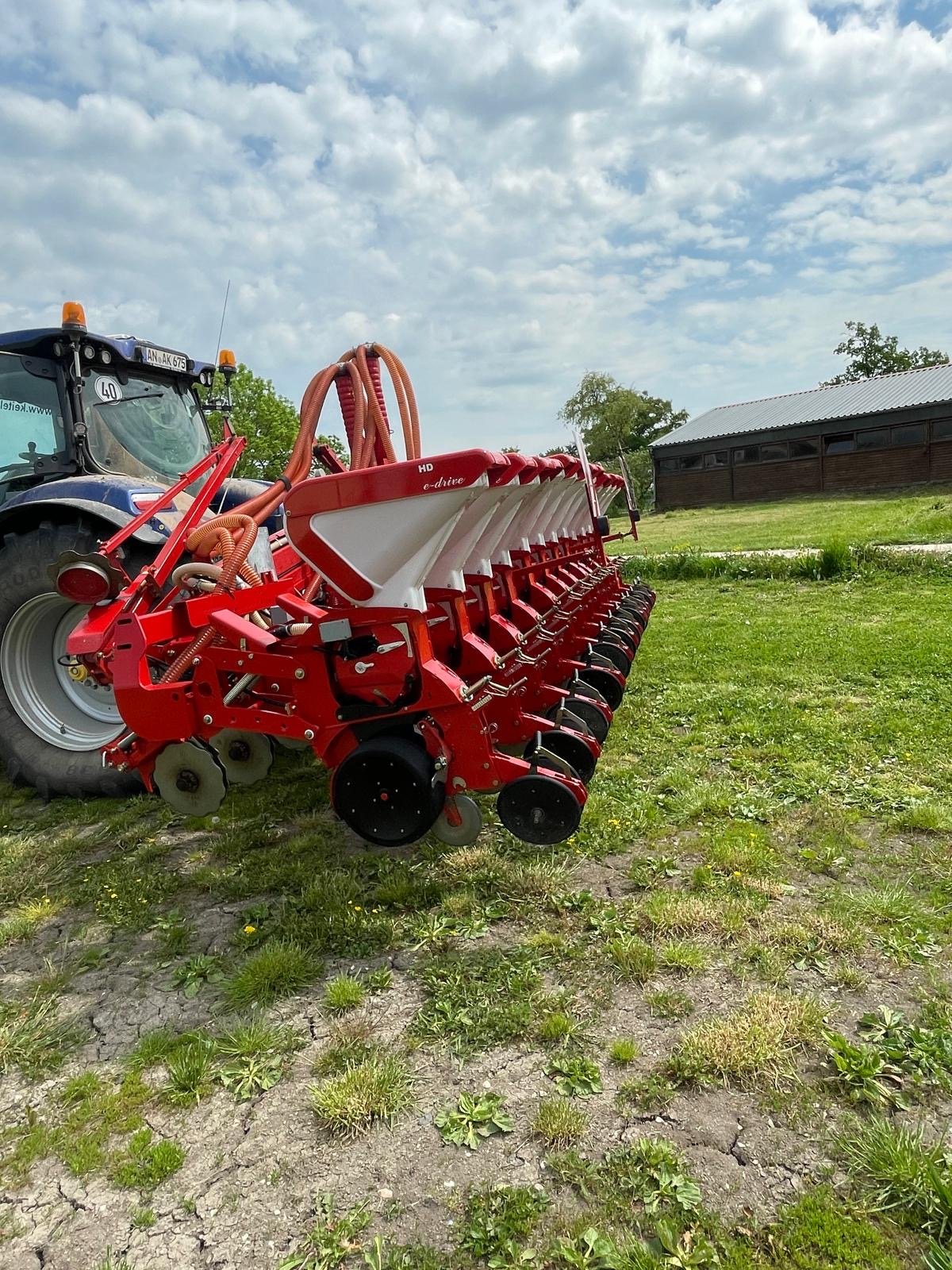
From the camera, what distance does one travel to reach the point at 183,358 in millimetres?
5699

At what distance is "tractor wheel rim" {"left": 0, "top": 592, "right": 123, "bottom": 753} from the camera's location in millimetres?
4605

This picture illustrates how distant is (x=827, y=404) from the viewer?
28062 mm

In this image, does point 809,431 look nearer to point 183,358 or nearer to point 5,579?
point 183,358

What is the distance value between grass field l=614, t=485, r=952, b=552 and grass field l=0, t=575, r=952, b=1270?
945 cm

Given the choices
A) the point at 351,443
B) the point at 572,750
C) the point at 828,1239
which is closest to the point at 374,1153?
the point at 828,1239

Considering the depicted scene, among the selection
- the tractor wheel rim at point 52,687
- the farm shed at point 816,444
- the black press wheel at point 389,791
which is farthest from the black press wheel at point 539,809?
the farm shed at point 816,444

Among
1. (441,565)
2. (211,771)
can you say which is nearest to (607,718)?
(441,565)

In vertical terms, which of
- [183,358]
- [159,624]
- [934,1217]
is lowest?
[934,1217]

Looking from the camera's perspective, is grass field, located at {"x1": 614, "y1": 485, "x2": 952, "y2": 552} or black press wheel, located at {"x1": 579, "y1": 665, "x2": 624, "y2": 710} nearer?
black press wheel, located at {"x1": 579, "y1": 665, "x2": 624, "y2": 710}

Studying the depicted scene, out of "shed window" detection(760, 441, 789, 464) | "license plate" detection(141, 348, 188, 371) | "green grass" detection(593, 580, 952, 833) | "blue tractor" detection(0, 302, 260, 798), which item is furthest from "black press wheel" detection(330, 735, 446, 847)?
"shed window" detection(760, 441, 789, 464)

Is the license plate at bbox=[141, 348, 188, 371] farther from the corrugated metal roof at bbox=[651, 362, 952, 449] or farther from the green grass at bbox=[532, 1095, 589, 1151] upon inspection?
the corrugated metal roof at bbox=[651, 362, 952, 449]

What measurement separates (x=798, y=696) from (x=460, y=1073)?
4.17 metres

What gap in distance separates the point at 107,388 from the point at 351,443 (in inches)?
85.1

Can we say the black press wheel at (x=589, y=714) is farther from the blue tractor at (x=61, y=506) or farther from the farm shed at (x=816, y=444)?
the farm shed at (x=816, y=444)
